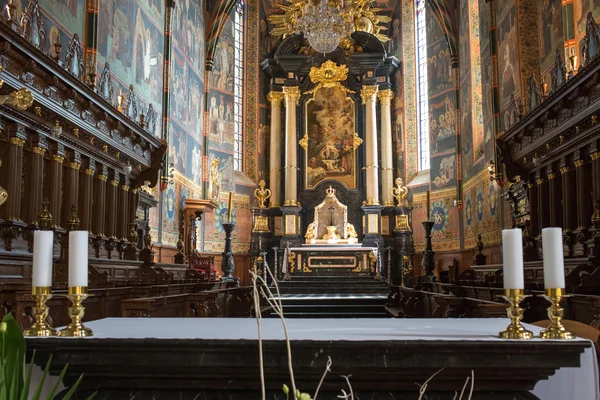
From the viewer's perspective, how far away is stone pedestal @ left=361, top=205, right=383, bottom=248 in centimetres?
2288

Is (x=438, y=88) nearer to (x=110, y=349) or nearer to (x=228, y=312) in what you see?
(x=228, y=312)

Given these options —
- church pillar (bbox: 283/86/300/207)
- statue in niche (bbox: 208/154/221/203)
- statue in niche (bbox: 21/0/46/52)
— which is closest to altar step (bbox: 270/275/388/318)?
statue in niche (bbox: 208/154/221/203)

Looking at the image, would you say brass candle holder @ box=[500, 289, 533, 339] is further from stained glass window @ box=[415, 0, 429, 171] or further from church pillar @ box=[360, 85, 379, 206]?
stained glass window @ box=[415, 0, 429, 171]

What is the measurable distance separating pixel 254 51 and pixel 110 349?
77.0 feet

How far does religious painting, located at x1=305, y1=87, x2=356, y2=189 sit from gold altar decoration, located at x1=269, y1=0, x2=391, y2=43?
265cm

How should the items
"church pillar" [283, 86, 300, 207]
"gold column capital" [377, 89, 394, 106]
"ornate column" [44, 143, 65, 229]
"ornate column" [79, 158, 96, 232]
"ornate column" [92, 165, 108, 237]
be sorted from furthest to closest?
1. "gold column capital" [377, 89, 394, 106]
2. "church pillar" [283, 86, 300, 207]
3. "ornate column" [92, 165, 108, 237]
4. "ornate column" [79, 158, 96, 232]
5. "ornate column" [44, 143, 65, 229]

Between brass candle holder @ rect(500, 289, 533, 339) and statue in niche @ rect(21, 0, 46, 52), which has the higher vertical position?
statue in niche @ rect(21, 0, 46, 52)

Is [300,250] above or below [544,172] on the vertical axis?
below

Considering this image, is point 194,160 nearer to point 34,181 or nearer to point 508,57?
point 508,57

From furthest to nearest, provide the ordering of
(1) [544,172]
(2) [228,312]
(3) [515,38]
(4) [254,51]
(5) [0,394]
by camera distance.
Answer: (4) [254,51]
(3) [515,38]
(1) [544,172]
(2) [228,312]
(5) [0,394]

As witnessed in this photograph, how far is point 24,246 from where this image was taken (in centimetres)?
958

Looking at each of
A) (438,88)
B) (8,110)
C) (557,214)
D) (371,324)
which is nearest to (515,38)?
(557,214)

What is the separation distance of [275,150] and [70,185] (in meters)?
13.0

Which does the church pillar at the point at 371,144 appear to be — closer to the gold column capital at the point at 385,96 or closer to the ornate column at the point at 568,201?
the gold column capital at the point at 385,96
